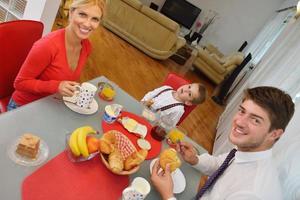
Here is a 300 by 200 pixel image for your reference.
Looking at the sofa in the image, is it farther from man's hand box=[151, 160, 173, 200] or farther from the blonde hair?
man's hand box=[151, 160, 173, 200]

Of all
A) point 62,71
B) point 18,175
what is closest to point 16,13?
point 62,71

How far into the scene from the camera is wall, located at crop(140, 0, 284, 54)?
7.69 m

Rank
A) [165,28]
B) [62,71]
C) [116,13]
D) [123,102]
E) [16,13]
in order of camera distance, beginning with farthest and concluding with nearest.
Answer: [116,13], [165,28], [16,13], [123,102], [62,71]

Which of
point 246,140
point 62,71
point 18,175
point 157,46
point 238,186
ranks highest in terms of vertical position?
point 246,140

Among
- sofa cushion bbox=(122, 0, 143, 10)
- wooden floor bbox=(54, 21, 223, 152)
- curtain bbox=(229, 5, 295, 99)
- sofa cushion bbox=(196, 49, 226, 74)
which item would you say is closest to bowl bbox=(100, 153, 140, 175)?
wooden floor bbox=(54, 21, 223, 152)

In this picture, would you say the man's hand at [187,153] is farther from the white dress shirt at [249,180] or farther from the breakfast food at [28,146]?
the breakfast food at [28,146]

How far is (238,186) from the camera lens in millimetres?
1181

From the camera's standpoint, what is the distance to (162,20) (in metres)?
5.31

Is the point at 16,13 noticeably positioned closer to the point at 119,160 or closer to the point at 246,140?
the point at 119,160

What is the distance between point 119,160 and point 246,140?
60 centimetres

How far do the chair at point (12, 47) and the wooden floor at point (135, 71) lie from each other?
191cm

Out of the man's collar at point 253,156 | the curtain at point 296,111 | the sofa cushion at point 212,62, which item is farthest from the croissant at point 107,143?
the sofa cushion at point 212,62

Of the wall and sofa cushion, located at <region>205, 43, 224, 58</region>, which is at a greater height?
the wall

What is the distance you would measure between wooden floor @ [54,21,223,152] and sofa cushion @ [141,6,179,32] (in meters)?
0.73
